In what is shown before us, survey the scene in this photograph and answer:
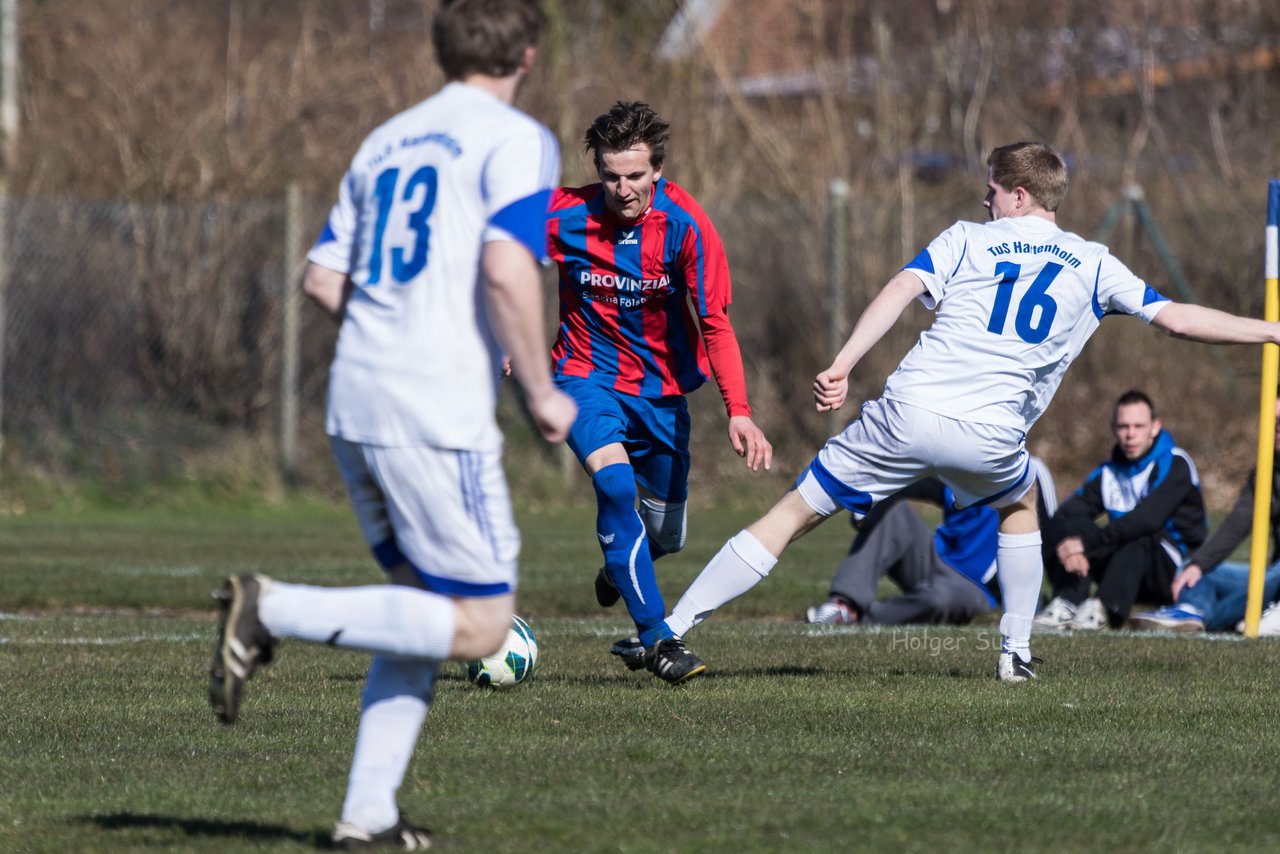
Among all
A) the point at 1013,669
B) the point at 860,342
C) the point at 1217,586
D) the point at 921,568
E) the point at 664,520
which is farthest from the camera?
the point at 921,568

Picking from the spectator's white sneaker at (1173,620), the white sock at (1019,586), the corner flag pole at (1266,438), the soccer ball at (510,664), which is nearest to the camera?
the soccer ball at (510,664)

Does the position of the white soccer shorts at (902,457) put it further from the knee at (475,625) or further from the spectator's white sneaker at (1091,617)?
the spectator's white sneaker at (1091,617)

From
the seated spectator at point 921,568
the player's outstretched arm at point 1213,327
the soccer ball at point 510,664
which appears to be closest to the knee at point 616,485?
the soccer ball at point 510,664

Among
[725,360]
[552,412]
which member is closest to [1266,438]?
[725,360]

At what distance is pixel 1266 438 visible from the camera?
825 centimetres

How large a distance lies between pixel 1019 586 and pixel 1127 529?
3.05m

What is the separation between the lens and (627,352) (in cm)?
698

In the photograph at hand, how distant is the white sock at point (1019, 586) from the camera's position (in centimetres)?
674

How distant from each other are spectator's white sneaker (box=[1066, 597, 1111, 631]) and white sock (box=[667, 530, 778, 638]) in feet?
11.2

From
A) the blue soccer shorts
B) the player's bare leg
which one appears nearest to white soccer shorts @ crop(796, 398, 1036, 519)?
the player's bare leg

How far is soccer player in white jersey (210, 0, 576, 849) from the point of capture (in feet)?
12.2

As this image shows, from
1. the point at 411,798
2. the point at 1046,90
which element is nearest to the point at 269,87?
the point at 1046,90

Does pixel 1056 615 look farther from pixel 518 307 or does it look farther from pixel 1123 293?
pixel 518 307

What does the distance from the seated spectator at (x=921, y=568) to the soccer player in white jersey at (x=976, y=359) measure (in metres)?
2.95
